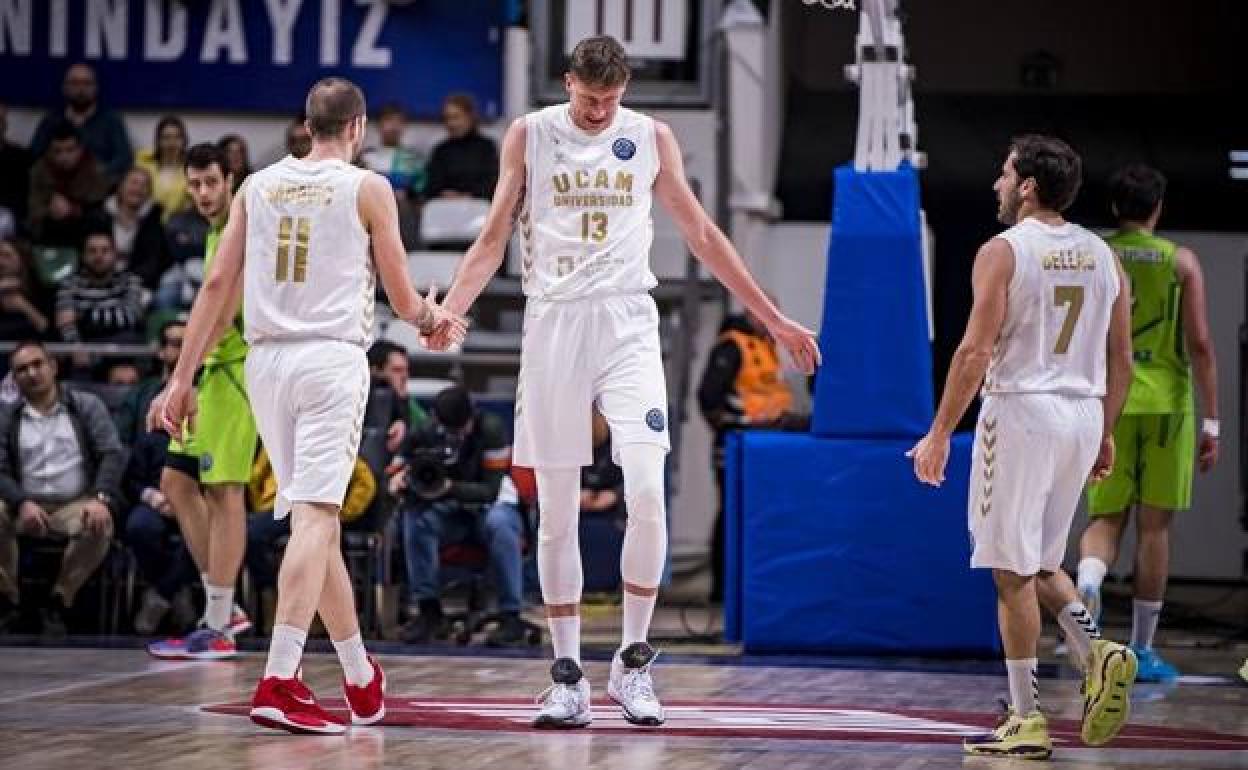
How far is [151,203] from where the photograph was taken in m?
14.4

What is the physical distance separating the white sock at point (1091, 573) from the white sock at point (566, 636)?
9.09 feet

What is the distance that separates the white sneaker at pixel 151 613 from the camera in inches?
439

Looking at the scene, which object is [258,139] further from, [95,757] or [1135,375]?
[95,757]

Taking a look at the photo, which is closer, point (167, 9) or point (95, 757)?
point (95, 757)

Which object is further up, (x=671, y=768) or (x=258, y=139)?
(x=258, y=139)

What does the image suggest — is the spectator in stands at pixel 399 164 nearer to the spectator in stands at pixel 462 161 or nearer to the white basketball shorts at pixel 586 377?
the spectator in stands at pixel 462 161

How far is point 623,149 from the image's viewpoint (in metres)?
7.18

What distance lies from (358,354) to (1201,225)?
969cm

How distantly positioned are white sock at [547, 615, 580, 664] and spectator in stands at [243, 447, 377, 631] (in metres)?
3.82

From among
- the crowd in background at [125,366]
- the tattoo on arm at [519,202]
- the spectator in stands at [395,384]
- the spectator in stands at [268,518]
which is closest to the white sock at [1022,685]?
the tattoo on arm at [519,202]

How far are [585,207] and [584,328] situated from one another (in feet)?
1.20

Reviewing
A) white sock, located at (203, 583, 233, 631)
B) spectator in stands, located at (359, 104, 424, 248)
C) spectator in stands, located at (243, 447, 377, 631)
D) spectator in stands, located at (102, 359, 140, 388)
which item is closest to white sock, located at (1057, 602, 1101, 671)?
white sock, located at (203, 583, 233, 631)

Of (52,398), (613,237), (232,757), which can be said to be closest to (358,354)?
(613,237)

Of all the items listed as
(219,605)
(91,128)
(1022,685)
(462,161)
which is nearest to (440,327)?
(1022,685)
